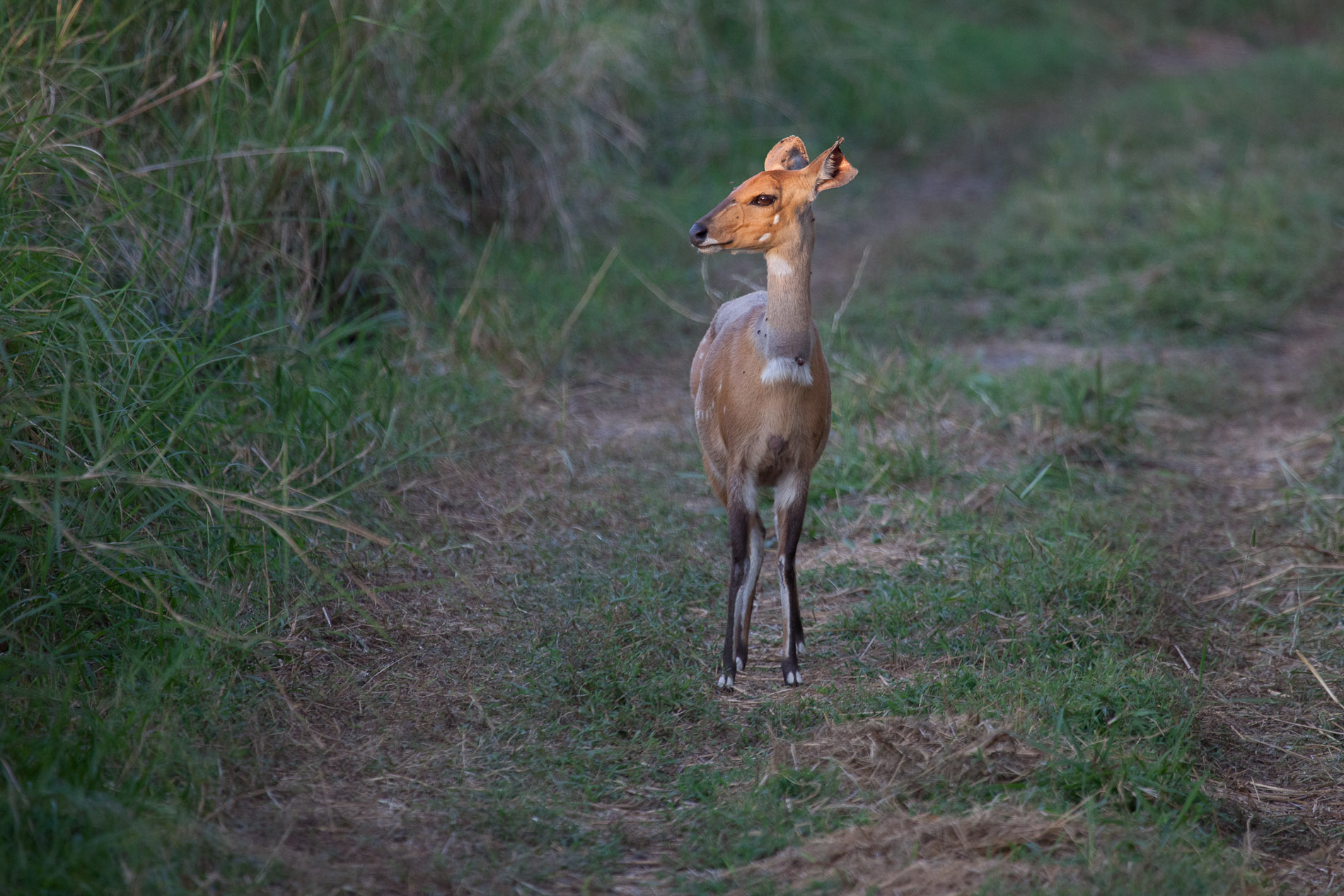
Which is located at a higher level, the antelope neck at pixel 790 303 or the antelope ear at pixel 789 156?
the antelope ear at pixel 789 156

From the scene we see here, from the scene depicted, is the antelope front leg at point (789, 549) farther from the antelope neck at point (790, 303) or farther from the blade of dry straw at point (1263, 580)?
the blade of dry straw at point (1263, 580)

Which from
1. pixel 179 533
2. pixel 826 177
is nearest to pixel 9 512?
pixel 179 533

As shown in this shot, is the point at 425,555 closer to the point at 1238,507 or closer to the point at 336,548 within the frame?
the point at 336,548

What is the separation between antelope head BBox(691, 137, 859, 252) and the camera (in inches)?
137

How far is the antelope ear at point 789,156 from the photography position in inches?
149

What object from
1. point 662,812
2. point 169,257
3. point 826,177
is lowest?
point 662,812

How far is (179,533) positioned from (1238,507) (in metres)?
3.95

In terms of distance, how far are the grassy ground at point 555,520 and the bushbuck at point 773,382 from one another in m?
0.31

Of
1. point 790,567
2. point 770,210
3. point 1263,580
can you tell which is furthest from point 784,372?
point 1263,580

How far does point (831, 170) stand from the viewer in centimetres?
359

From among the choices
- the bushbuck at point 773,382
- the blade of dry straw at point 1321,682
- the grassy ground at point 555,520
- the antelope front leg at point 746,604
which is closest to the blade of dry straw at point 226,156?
the grassy ground at point 555,520

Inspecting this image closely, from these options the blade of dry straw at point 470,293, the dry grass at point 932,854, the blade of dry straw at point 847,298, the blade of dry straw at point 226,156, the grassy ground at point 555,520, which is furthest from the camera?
the blade of dry straw at point 470,293

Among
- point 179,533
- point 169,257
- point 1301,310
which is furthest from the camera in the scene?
point 1301,310

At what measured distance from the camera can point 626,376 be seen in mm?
6211
